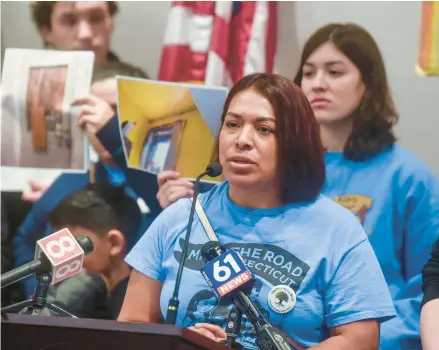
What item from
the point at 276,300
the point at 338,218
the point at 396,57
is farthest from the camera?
the point at 396,57

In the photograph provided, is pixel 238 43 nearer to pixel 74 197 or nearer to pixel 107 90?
pixel 107 90

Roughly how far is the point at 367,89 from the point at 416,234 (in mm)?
491

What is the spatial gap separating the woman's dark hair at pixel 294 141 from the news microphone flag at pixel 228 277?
0.55 meters

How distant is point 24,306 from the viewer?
1.89m

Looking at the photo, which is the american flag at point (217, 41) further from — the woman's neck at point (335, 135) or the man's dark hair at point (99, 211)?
the man's dark hair at point (99, 211)

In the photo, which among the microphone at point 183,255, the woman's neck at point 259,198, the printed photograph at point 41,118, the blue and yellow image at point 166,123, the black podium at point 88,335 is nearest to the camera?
the black podium at point 88,335

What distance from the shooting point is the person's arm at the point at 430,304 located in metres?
2.08

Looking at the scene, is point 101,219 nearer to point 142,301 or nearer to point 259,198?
point 142,301

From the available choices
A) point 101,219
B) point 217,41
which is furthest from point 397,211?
point 101,219

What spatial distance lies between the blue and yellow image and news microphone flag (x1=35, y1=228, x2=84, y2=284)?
2.77 feet

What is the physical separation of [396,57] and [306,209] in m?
0.63

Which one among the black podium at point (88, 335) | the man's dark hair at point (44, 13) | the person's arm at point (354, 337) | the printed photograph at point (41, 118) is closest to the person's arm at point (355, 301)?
the person's arm at point (354, 337)

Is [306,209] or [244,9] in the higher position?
[244,9]

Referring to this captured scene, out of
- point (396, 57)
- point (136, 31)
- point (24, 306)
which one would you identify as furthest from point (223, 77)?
point (24, 306)
